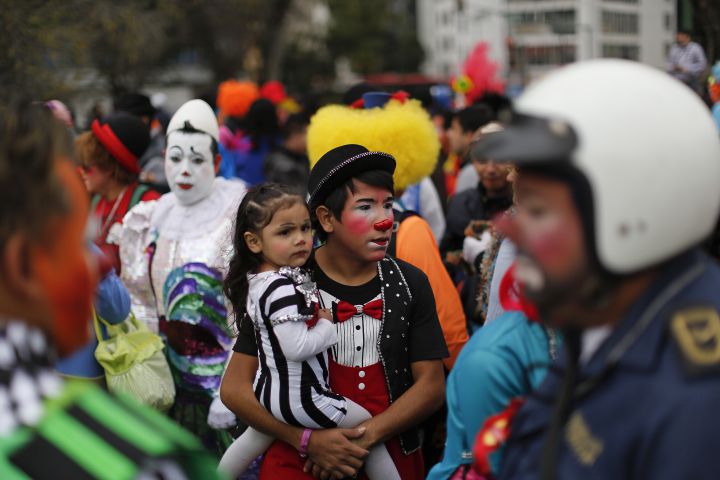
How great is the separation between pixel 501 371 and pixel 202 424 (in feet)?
9.90

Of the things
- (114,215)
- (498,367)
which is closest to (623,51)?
(114,215)

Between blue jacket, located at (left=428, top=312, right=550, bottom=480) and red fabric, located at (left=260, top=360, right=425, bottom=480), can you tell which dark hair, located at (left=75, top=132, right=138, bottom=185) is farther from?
blue jacket, located at (left=428, top=312, right=550, bottom=480)

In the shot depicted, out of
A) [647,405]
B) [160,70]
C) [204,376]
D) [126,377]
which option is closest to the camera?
[647,405]

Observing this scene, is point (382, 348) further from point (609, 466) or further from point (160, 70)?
point (160, 70)

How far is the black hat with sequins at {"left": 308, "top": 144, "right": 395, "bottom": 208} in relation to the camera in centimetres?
348

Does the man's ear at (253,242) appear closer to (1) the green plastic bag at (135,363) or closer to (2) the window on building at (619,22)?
(1) the green plastic bag at (135,363)

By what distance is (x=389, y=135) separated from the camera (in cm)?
481

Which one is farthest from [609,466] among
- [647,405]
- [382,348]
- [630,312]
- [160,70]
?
[160,70]

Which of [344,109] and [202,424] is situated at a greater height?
[344,109]

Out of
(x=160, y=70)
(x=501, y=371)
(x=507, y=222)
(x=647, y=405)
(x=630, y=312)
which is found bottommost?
(x=160, y=70)

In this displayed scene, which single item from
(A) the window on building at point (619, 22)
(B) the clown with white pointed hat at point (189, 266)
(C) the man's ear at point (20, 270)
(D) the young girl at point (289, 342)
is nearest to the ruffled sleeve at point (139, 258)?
(B) the clown with white pointed hat at point (189, 266)

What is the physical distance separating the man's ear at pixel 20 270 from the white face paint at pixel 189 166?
11.8 ft

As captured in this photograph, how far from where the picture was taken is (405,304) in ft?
11.3

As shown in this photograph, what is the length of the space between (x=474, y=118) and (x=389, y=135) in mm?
3238
